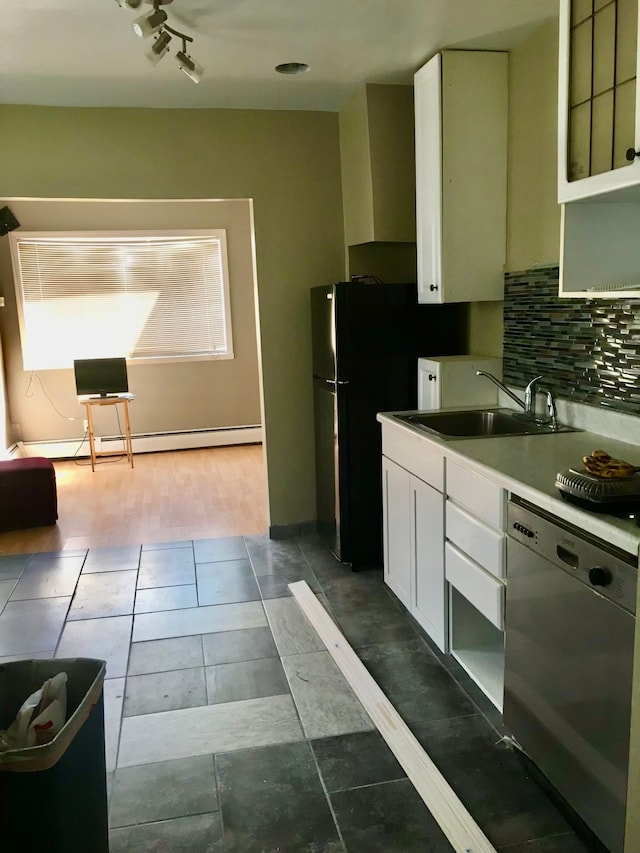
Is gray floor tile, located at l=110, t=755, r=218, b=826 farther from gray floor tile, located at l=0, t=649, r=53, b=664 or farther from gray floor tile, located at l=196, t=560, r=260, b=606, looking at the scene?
gray floor tile, located at l=196, t=560, r=260, b=606

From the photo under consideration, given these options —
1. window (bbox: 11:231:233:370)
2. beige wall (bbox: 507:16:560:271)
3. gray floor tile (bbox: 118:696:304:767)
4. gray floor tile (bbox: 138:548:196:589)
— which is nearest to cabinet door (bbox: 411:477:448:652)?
gray floor tile (bbox: 118:696:304:767)

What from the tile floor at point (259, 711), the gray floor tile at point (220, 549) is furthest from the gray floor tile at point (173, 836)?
the gray floor tile at point (220, 549)

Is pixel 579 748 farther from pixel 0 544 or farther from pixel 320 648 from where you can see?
pixel 0 544

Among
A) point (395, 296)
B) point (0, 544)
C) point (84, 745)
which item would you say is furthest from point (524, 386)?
point (0, 544)

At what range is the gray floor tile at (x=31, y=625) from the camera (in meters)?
3.05

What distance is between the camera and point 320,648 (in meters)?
2.97

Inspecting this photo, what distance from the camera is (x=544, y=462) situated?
7.37 ft

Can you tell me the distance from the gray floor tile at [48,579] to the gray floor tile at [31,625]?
0.09m

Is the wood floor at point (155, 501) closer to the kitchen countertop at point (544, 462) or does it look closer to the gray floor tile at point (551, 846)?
the kitchen countertop at point (544, 462)

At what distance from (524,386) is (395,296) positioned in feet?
2.79

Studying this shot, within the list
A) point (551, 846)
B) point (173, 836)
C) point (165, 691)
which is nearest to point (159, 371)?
point (165, 691)

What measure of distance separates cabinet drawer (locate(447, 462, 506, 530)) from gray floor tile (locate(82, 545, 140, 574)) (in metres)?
2.21

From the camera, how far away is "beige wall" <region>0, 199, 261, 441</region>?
6.54 metres

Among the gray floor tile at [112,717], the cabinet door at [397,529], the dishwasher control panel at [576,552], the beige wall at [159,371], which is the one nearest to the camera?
the dishwasher control panel at [576,552]
